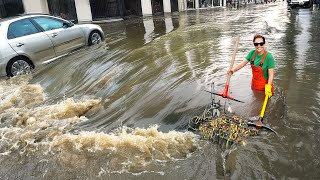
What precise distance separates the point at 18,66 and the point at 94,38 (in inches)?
118

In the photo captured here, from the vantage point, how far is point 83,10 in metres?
21.5

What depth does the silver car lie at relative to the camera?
313 inches

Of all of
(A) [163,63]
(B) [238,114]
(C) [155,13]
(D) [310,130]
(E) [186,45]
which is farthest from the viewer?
(C) [155,13]

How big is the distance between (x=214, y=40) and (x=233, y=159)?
792 cm

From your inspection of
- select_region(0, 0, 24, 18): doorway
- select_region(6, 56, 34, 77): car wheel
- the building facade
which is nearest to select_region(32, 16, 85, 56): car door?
select_region(6, 56, 34, 77): car wheel

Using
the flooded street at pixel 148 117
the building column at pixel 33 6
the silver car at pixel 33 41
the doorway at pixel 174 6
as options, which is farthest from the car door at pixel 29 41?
the doorway at pixel 174 6

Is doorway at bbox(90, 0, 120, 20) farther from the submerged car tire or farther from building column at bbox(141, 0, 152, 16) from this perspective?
the submerged car tire

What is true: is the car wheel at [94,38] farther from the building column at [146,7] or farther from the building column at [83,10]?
the building column at [146,7]

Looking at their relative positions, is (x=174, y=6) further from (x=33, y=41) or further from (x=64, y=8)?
(x=33, y=41)

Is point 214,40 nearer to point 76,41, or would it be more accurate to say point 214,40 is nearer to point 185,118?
point 76,41

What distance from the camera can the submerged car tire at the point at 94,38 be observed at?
34.0 feet

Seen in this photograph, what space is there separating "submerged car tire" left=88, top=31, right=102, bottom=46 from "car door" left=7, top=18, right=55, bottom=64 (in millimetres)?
1682

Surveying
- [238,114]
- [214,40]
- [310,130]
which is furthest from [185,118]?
[214,40]

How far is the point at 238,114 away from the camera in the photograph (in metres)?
5.08
